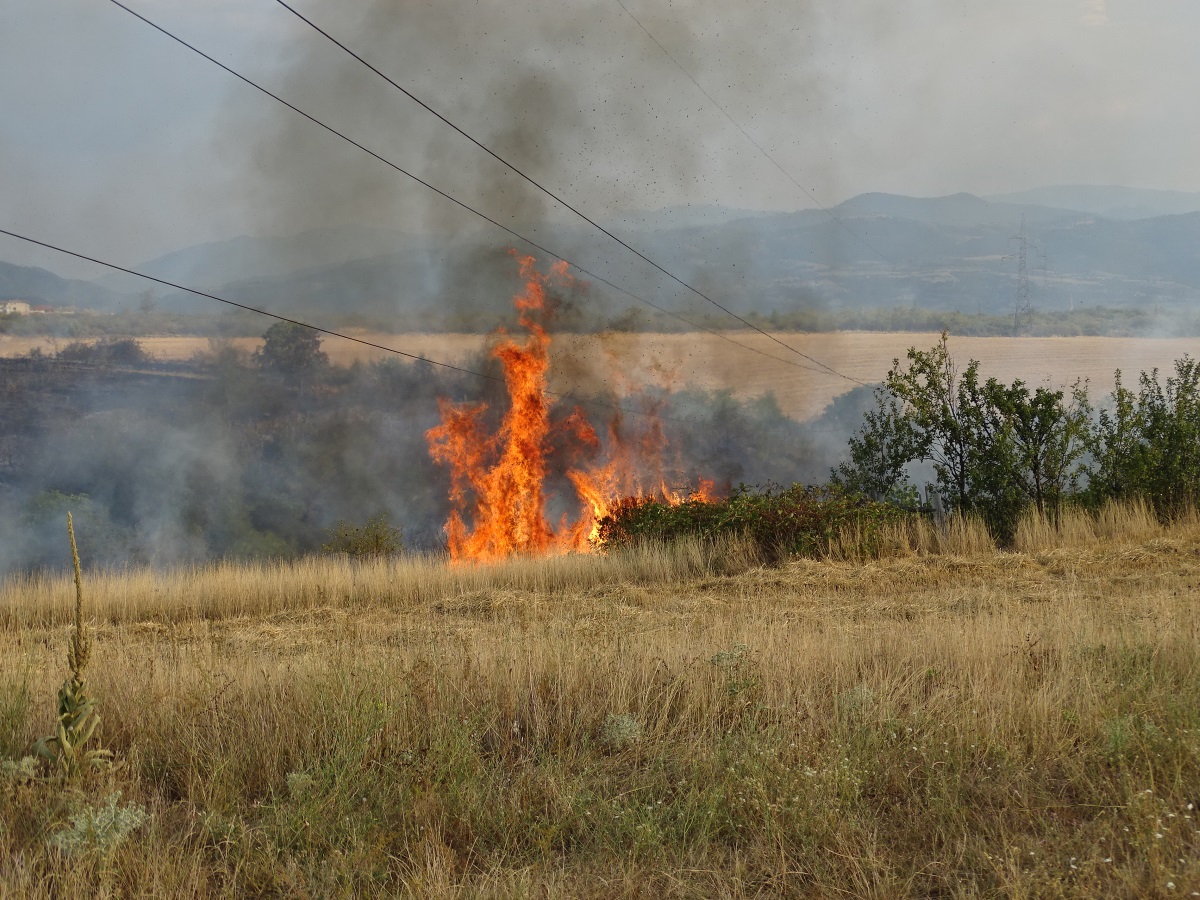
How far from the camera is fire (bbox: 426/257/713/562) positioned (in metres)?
26.4

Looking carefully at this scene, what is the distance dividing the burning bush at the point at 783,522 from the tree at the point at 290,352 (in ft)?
95.4

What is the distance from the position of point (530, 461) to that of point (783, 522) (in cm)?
1300

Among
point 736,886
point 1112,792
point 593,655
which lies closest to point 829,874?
point 736,886

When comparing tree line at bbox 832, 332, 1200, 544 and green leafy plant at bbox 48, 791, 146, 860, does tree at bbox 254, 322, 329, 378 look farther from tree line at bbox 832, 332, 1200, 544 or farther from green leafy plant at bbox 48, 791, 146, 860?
green leafy plant at bbox 48, 791, 146, 860

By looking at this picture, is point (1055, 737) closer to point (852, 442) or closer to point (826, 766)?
point (826, 766)

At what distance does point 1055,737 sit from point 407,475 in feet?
120

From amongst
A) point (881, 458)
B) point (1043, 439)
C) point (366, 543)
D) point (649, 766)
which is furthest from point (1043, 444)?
point (366, 543)

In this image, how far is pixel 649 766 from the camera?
542cm

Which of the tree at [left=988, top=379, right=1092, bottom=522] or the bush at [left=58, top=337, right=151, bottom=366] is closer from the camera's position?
the tree at [left=988, top=379, right=1092, bottom=522]

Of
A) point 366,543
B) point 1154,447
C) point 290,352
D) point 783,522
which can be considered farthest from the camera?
point 290,352

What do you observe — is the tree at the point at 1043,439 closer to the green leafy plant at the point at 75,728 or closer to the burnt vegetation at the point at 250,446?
the green leafy plant at the point at 75,728

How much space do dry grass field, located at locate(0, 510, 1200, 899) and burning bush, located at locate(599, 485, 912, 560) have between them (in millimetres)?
5900

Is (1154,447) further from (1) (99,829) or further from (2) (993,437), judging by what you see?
(1) (99,829)

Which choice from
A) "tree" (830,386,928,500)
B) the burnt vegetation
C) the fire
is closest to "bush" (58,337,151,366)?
the burnt vegetation
